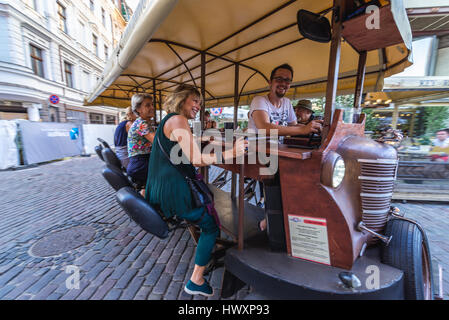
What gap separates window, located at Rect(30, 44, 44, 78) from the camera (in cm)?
1342

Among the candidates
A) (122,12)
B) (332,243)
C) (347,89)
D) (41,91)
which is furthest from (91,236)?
(122,12)

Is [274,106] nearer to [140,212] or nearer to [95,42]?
[140,212]

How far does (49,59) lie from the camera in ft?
47.4

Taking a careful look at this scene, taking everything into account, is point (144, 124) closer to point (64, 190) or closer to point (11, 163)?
point (64, 190)

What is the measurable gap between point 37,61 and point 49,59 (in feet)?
2.71

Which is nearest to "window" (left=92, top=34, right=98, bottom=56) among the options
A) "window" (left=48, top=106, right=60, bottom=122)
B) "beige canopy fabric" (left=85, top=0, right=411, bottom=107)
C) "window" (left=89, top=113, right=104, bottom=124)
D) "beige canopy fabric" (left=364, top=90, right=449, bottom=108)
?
"window" (left=89, top=113, right=104, bottom=124)

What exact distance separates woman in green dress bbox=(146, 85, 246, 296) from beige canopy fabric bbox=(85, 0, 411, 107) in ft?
2.20

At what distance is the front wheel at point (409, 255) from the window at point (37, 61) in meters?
19.7

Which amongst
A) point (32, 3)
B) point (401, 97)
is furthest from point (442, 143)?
point (32, 3)

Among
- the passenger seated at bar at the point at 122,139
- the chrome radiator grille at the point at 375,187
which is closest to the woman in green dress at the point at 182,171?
the chrome radiator grille at the point at 375,187

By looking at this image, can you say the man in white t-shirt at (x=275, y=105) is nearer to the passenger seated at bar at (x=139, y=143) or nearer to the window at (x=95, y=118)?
the passenger seated at bar at (x=139, y=143)

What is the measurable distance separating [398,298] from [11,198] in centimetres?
730

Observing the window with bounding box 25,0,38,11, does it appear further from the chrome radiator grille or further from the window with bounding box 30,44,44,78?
the chrome radiator grille

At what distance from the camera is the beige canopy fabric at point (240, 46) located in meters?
1.91
